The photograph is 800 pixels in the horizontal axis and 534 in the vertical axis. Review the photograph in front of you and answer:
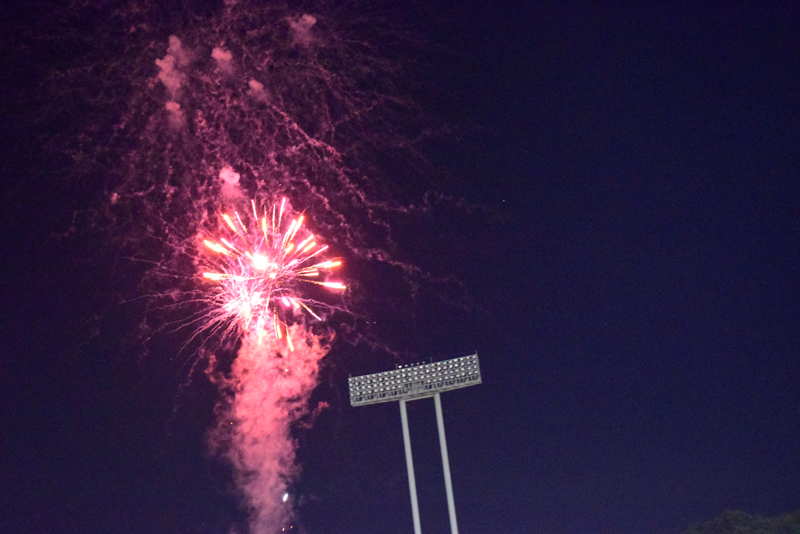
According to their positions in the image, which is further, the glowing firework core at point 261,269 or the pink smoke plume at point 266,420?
the pink smoke plume at point 266,420

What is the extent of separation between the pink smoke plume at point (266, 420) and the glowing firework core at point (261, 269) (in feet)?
2.43

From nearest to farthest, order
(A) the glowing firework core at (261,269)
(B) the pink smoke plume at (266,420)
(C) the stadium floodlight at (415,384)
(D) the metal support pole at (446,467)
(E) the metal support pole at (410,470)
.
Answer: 1. (A) the glowing firework core at (261,269)
2. (D) the metal support pole at (446,467)
3. (E) the metal support pole at (410,470)
4. (C) the stadium floodlight at (415,384)
5. (B) the pink smoke plume at (266,420)

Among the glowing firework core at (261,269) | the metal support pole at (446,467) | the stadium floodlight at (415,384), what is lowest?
the metal support pole at (446,467)

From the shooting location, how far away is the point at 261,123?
2500 centimetres

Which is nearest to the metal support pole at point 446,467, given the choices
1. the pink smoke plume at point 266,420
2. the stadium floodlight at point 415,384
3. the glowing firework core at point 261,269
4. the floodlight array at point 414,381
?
the stadium floodlight at point 415,384

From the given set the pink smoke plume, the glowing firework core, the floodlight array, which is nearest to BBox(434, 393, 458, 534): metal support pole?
the floodlight array

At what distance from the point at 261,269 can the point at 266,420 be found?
4689mm

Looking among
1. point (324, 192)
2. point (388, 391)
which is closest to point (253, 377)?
point (388, 391)

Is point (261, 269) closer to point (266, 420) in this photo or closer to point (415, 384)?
point (266, 420)

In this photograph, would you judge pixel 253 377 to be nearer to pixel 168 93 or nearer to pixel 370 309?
pixel 370 309

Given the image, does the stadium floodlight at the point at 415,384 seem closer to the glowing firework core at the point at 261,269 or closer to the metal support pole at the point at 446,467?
the metal support pole at the point at 446,467

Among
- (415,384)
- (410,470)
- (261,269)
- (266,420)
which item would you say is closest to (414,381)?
(415,384)

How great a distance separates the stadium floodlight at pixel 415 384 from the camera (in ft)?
81.4

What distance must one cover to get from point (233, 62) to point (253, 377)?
8.96 meters
